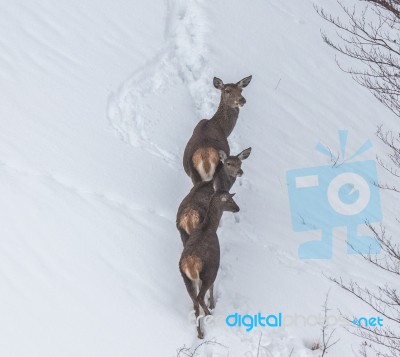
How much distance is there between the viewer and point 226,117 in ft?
35.0

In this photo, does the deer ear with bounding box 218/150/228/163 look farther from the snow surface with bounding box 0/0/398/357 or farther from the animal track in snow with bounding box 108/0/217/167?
the animal track in snow with bounding box 108/0/217/167

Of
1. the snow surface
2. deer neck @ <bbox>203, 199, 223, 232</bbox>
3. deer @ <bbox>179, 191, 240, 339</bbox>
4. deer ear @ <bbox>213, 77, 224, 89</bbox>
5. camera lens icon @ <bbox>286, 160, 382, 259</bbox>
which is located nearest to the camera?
deer @ <bbox>179, 191, 240, 339</bbox>

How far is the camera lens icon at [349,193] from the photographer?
11.0m

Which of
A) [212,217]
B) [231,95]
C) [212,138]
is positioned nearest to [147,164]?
[212,138]

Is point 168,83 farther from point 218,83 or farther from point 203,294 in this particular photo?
point 203,294

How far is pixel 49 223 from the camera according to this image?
873 centimetres

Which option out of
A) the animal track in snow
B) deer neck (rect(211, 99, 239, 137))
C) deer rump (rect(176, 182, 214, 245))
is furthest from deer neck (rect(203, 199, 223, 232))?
deer neck (rect(211, 99, 239, 137))

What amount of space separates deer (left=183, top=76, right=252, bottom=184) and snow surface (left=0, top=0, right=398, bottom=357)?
530mm

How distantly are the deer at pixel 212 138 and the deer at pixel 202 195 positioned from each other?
0.41ft

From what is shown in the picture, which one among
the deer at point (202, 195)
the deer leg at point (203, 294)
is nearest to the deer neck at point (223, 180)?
the deer at point (202, 195)

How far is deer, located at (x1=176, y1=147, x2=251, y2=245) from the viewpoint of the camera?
845 centimetres

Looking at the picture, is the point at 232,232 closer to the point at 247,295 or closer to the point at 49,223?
the point at 247,295

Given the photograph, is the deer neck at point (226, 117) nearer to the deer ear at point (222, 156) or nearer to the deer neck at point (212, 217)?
the deer ear at point (222, 156)

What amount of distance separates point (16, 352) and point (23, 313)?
537mm
